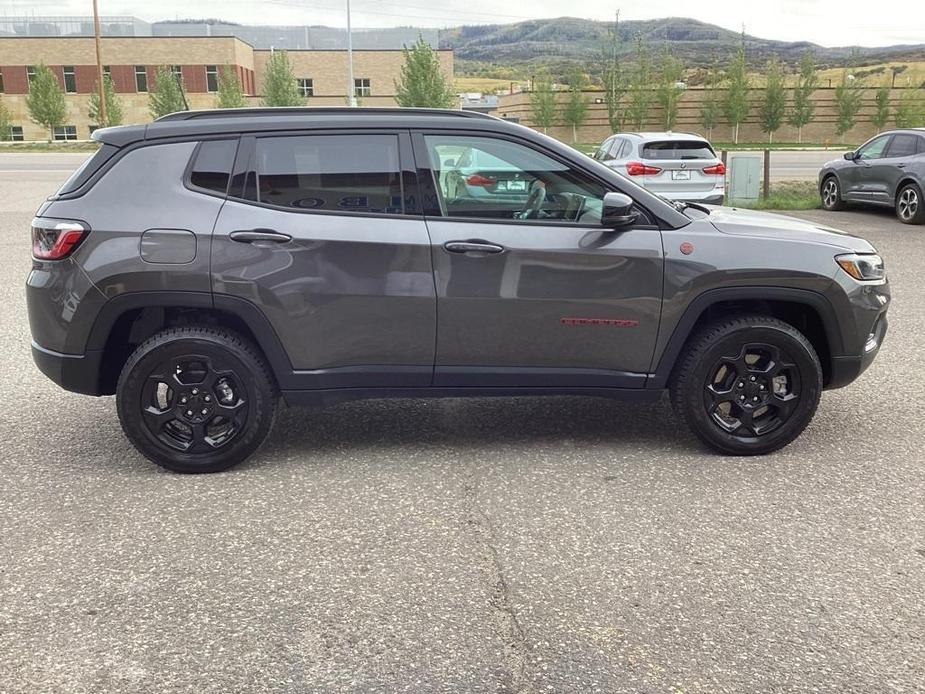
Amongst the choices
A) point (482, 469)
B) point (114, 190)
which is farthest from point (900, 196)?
point (114, 190)

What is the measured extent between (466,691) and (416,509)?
4.51 ft

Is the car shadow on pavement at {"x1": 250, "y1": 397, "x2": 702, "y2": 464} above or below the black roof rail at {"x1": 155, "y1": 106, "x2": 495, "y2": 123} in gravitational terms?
below

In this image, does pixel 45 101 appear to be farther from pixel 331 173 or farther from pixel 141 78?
pixel 331 173

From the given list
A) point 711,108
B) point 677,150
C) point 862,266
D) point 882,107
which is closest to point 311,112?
point 862,266

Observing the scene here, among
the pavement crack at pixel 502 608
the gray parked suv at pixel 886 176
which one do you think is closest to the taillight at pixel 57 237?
the pavement crack at pixel 502 608

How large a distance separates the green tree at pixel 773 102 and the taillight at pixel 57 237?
53.0 m

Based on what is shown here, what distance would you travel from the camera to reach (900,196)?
587 inches

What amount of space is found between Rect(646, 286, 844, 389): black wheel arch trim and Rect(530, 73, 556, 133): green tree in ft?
157

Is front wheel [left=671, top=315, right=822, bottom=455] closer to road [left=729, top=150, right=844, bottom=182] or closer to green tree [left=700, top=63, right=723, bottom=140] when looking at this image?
road [left=729, top=150, right=844, bottom=182]

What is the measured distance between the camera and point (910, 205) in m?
14.6

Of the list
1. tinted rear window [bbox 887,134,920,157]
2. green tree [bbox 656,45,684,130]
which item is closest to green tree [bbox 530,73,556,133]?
green tree [bbox 656,45,684,130]

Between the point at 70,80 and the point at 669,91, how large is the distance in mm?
43815

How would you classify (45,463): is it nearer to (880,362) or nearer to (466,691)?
(466,691)

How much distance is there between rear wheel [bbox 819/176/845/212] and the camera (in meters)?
16.6
